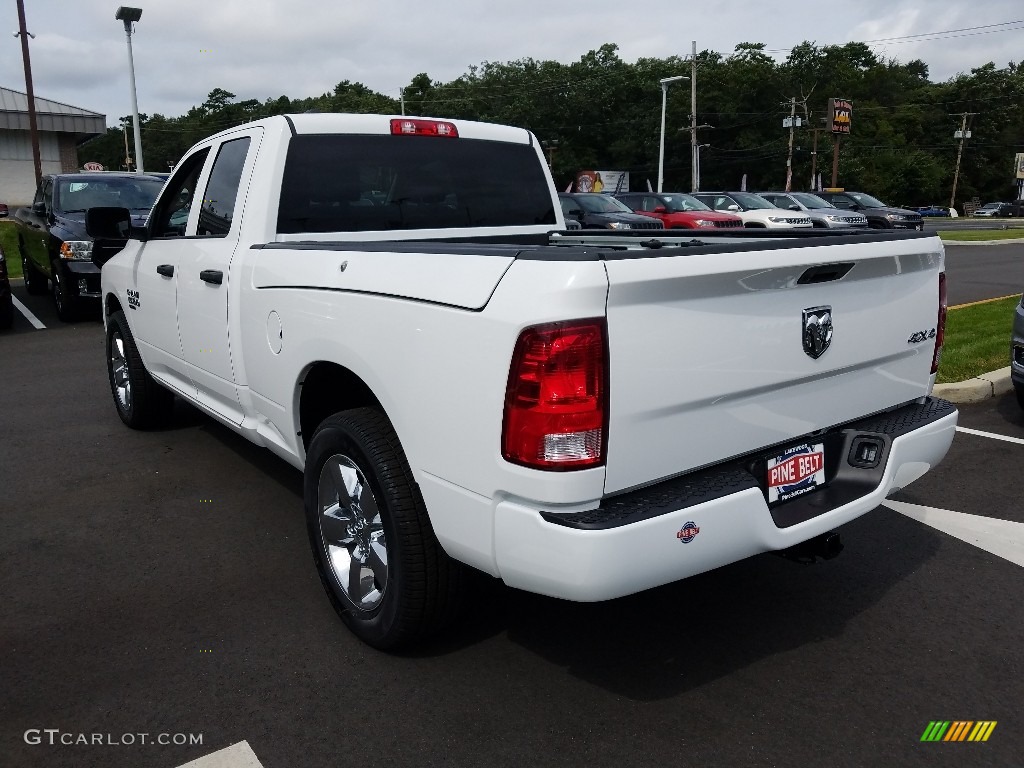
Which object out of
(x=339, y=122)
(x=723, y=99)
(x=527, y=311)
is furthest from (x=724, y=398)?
(x=723, y=99)

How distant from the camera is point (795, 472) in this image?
287 cm

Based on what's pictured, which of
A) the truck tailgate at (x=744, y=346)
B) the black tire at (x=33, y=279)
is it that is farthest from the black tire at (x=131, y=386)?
the black tire at (x=33, y=279)

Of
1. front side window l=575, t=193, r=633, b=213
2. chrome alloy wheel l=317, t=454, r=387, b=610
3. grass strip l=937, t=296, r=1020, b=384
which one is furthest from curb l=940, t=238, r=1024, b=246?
chrome alloy wheel l=317, t=454, r=387, b=610

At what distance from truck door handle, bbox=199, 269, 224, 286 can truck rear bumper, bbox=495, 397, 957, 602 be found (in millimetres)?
2168

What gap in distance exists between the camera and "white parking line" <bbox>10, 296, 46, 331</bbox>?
11.3 meters

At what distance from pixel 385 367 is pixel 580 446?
77 cm

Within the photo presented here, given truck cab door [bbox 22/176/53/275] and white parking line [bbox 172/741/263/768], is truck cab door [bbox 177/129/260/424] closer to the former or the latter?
white parking line [bbox 172/741/263/768]

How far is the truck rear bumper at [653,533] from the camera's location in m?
2.33

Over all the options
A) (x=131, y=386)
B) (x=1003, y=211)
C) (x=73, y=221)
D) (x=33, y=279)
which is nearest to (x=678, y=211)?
(x=33, y=279)

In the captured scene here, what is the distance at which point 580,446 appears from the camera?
2.35 meters

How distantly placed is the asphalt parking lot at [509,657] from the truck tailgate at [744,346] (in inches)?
32.6

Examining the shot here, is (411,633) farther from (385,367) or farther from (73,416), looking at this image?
(73,416)

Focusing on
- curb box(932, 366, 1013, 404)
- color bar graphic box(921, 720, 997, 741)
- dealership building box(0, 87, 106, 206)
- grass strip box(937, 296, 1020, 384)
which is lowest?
color bar graphic box(921, 720, 997, 741)

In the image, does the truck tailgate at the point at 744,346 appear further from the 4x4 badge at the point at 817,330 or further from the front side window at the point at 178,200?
the front side window at the point at 178,200
